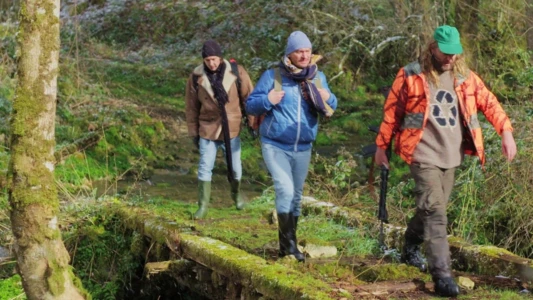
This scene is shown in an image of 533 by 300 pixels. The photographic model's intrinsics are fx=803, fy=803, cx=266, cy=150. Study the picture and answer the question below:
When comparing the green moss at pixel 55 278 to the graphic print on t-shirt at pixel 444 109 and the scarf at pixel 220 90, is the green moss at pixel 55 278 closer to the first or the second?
the scarf at pixel 220 90

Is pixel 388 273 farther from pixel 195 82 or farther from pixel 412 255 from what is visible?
pixel 195 82

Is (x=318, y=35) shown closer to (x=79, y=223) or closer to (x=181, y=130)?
(x=181, y=130)

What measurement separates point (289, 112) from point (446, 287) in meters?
2.00

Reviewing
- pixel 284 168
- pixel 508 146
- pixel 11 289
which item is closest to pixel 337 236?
pixel 284 168

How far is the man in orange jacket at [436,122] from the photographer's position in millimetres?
6117

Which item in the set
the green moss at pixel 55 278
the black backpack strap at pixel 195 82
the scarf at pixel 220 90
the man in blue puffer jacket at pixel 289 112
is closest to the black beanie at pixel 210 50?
the scarf at pixel 220 90

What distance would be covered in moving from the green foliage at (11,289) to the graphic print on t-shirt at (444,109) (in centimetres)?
461

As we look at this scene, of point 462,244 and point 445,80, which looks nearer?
point 445,80

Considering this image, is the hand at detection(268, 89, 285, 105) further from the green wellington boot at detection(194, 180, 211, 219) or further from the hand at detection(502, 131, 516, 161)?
the green wellington boot at detection(194, 180, 211, 219)

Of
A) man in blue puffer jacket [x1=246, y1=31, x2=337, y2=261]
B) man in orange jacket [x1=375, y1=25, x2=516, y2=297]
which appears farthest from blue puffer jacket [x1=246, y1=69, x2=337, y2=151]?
man in orange jacket [x1=375, y1=25, x2=516, y2=297]

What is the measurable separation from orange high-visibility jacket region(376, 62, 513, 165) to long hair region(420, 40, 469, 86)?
0.04m

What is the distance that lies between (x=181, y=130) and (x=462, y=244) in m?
12.3

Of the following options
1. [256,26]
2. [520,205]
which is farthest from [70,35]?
[520,205]

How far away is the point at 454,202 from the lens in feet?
31.2
